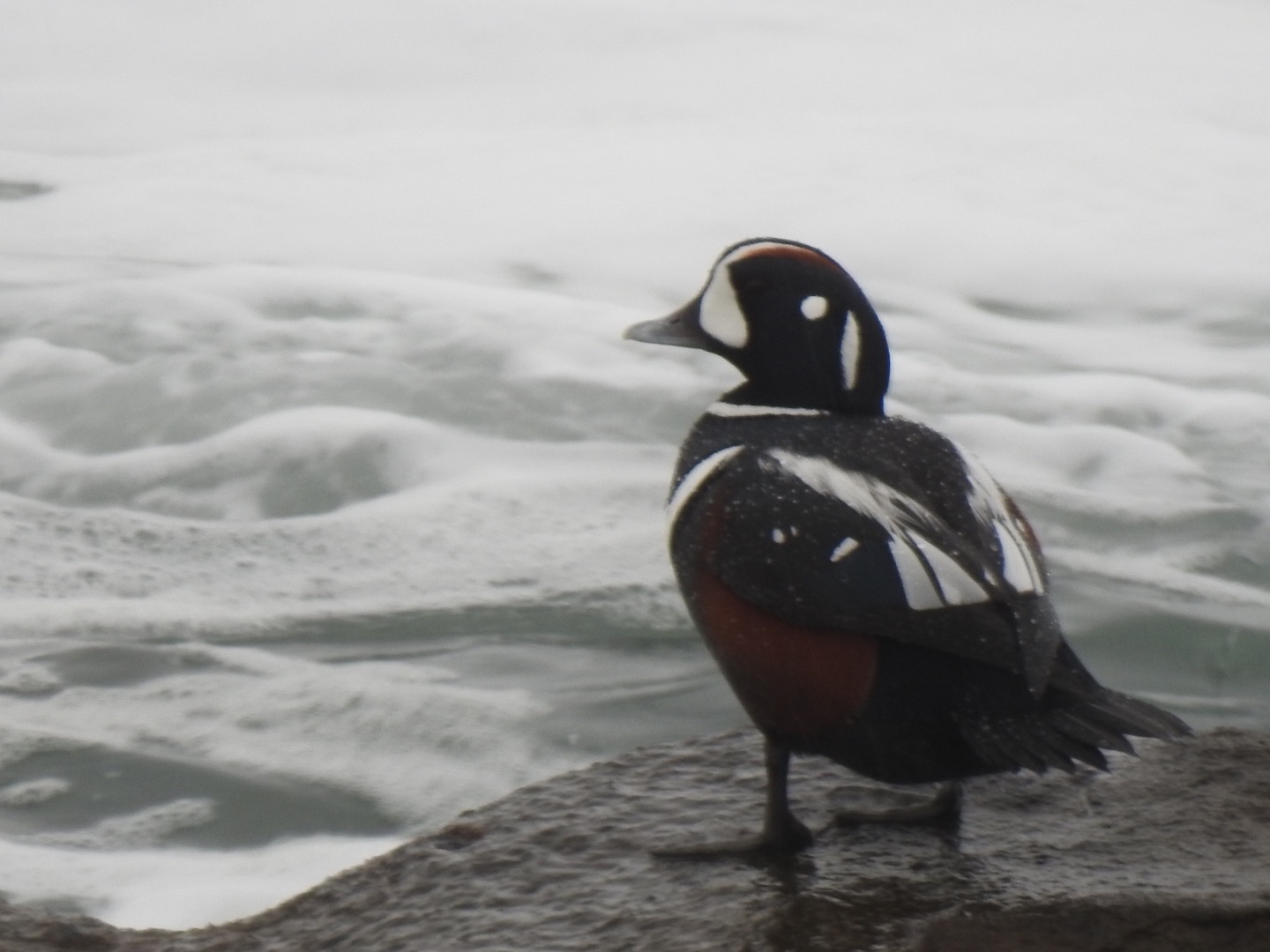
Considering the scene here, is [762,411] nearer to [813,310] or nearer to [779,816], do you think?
[813,310]

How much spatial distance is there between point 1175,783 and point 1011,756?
0.65 meters

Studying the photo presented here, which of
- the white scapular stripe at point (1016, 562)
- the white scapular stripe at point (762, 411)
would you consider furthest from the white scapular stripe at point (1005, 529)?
the white scapular stripe at point (762, 411)

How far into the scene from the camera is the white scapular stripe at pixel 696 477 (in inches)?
101

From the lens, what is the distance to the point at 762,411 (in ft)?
8.76

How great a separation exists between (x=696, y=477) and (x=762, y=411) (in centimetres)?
17

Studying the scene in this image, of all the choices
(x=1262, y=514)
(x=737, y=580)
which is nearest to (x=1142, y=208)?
(x=1262, y=514)

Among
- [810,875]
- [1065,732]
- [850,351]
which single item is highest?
[850,351]

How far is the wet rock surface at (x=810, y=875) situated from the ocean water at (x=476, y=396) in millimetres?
1455

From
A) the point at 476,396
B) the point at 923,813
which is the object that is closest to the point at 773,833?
the point at 923,813

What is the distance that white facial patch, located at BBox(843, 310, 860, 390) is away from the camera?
2.63m

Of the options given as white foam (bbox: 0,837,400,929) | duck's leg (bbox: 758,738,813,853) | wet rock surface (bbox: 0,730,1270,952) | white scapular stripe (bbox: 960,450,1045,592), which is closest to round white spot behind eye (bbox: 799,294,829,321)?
white scapular stripe (bbox: 960,450,1045,592)

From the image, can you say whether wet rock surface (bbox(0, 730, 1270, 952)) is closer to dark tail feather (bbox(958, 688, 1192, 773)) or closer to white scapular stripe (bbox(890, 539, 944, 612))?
dark tail feather (bbox(958, 688, 1192, 773))

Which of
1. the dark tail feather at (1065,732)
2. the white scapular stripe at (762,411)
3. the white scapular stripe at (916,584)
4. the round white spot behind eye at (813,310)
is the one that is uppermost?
A: the round white spot behind eye at (813,310)

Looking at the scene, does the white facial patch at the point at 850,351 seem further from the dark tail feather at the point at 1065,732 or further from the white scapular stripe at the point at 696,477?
the dark tail feather at the point at 1065,732
